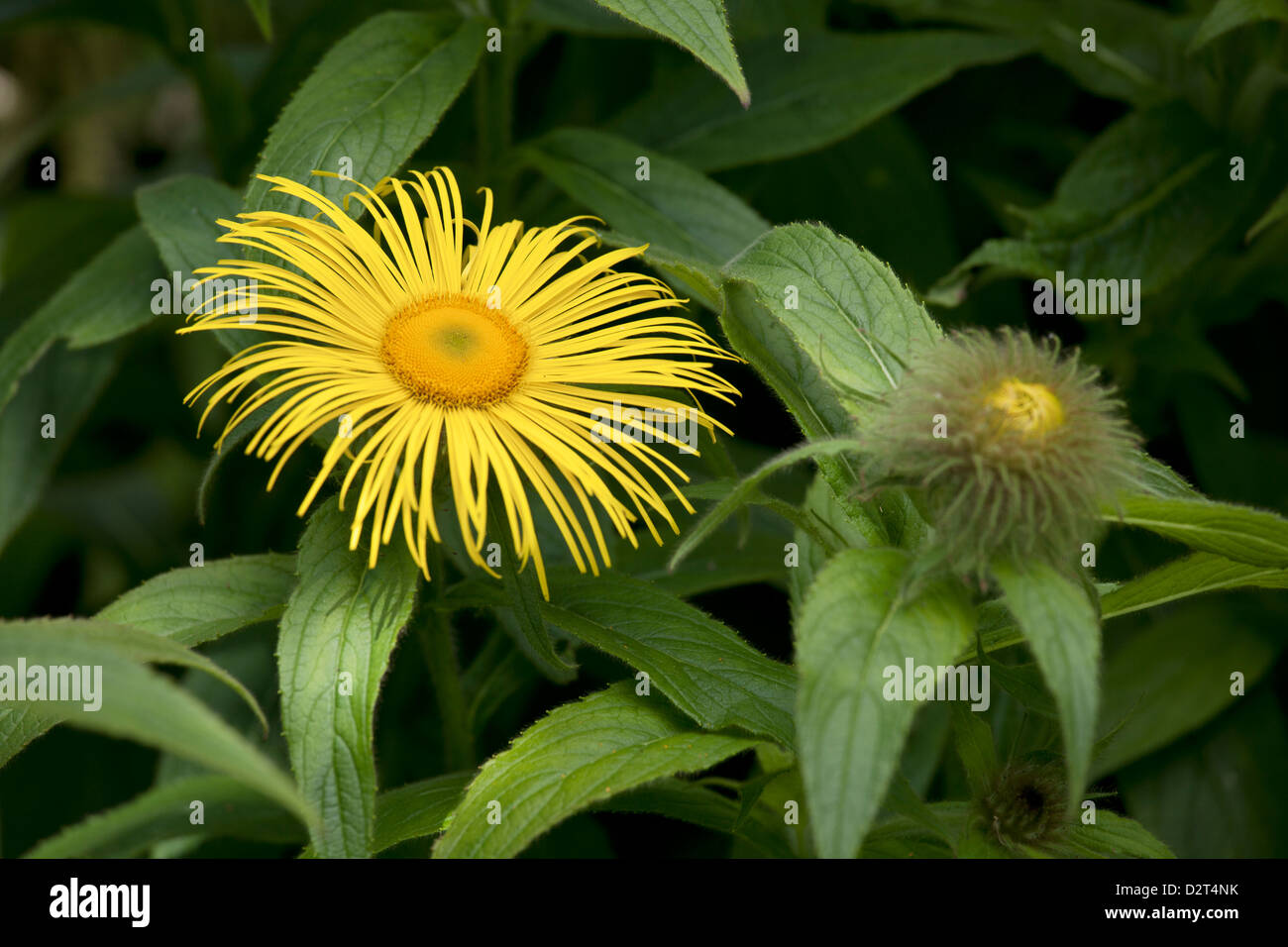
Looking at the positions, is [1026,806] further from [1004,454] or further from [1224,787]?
[1224,787]

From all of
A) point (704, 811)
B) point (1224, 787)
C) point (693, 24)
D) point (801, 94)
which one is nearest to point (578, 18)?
point (801, 94)

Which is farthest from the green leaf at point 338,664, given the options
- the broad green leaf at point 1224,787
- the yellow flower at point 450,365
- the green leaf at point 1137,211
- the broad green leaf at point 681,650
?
the broad green leaf at point 1224,787

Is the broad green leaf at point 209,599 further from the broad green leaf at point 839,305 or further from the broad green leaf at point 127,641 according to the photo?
the broad green leaf at point 839,305

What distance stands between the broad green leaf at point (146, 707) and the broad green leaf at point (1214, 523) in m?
0.52

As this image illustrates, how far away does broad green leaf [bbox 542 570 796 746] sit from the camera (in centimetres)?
80

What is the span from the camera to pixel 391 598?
2.61 feet

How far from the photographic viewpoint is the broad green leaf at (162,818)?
630mm

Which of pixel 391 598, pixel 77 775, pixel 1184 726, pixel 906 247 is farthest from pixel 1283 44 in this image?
pixel 77 775

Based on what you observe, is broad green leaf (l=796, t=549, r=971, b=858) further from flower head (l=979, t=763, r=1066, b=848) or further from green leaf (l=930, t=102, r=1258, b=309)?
green leaf (l=930, t=102, r=1258, b=309)

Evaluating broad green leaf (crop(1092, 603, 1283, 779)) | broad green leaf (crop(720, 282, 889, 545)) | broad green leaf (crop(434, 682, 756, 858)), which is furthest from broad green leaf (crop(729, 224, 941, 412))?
broad green leaf (crop(1092, 603, 1283, 779))
